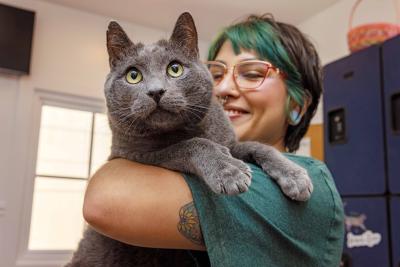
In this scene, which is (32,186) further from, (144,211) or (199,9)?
(144,211)

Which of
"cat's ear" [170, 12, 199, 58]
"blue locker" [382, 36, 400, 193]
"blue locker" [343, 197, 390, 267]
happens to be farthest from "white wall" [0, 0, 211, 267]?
"cat's ear" [170, 12, 199, 58]

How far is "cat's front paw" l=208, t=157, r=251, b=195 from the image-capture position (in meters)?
0.72

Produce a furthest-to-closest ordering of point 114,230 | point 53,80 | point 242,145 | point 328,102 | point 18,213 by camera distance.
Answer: point 53,80
point 18,213
point 328,102
point 242,145
point 114,230

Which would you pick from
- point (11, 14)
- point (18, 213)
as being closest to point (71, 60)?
point (11, 14)

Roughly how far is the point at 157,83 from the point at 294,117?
541 mm

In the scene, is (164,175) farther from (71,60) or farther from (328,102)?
(71,60)

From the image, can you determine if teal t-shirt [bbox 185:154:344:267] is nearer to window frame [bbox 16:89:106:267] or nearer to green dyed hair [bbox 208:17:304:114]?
green dyed hair [bbox 208:17:304:114]

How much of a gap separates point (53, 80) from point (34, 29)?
0.36 m

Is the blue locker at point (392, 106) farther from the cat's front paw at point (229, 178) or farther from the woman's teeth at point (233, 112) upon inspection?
the cat's front paw at point (229, 178)

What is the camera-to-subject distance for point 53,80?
2926 mm

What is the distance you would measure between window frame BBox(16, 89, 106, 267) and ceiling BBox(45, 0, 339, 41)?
0.66 meters

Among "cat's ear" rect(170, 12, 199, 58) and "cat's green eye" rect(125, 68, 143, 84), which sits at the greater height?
"cat's ear" rect(170, 12, 199, 58)

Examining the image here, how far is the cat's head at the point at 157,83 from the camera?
0.82m

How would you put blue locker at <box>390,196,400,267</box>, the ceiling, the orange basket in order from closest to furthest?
blue locker at <box>390,196,400,267</box> < the orange basket < the ceiling
